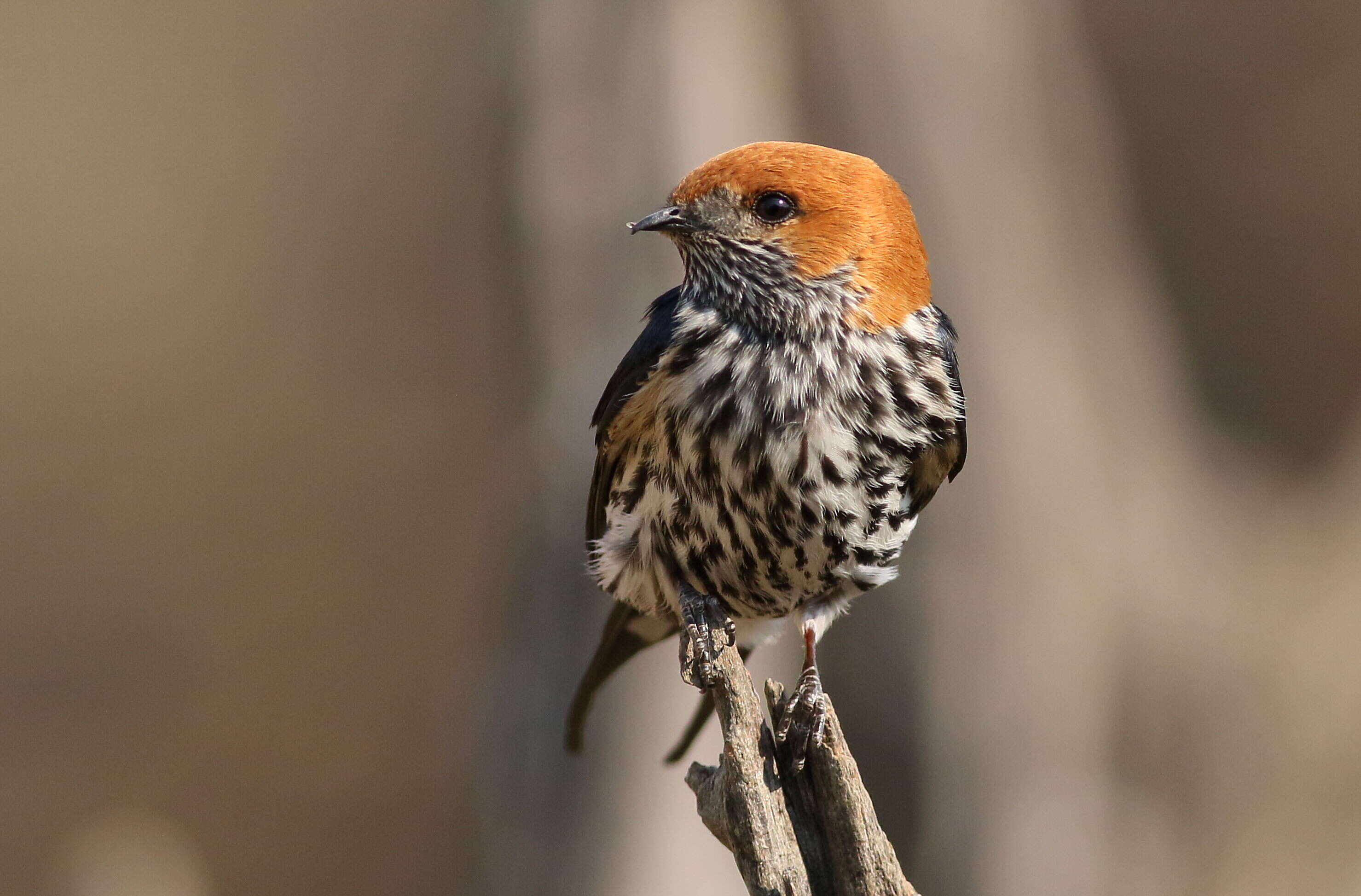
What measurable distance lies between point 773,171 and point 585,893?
3858mm

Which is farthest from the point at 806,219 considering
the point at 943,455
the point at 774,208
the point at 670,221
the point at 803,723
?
the point at 803,723

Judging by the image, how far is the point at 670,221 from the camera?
2363mm

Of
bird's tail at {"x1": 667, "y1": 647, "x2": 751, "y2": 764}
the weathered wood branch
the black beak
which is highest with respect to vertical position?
the black beak

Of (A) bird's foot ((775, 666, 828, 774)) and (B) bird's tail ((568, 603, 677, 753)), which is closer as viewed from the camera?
(A) bird's foot ((775, 666, 828, 774))

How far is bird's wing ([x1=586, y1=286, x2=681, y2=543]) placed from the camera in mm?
2561

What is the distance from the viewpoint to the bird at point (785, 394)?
2350 mm

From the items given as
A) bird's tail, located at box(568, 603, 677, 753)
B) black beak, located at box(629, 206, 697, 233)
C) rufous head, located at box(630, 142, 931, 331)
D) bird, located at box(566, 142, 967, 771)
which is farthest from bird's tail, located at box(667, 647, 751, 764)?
black beak, located at box(629, 206, 697, 233)

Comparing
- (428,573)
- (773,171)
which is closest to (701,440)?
(773,171)

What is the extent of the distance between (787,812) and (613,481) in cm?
90

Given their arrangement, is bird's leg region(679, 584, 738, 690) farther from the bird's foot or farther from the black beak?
the black beak

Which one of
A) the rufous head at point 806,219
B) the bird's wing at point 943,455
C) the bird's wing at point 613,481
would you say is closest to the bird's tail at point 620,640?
the bird's wing at point 613,481

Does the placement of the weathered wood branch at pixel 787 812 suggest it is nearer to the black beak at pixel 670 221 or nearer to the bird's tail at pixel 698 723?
the black beak at pixel 670 221

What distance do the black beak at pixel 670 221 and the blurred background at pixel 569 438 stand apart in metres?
2.30

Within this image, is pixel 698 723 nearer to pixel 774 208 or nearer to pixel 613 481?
pixel 613 481
